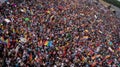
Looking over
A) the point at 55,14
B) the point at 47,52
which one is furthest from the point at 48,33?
the point at 55,14

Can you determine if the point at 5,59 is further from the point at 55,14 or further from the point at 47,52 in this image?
the point at 55,14

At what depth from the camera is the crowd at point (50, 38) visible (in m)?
13.6

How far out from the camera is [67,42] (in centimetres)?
1777

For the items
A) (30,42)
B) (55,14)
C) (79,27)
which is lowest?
(79,27)

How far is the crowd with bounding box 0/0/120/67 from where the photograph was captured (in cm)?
1359

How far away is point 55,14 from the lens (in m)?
22.3

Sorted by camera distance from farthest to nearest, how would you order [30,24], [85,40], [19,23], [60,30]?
[85,40], [60,30], [30,24], [19,23]

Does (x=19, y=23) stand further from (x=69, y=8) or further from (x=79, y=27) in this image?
(x=69, y=8)

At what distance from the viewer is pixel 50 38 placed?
55.9ft

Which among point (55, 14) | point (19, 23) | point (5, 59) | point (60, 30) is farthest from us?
point (55, 14)

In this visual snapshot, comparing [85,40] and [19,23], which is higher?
[19,23]

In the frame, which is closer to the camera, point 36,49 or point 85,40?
point 36,49

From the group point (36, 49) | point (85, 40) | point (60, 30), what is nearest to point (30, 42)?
point (36, 49)

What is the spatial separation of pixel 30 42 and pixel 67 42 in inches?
145
